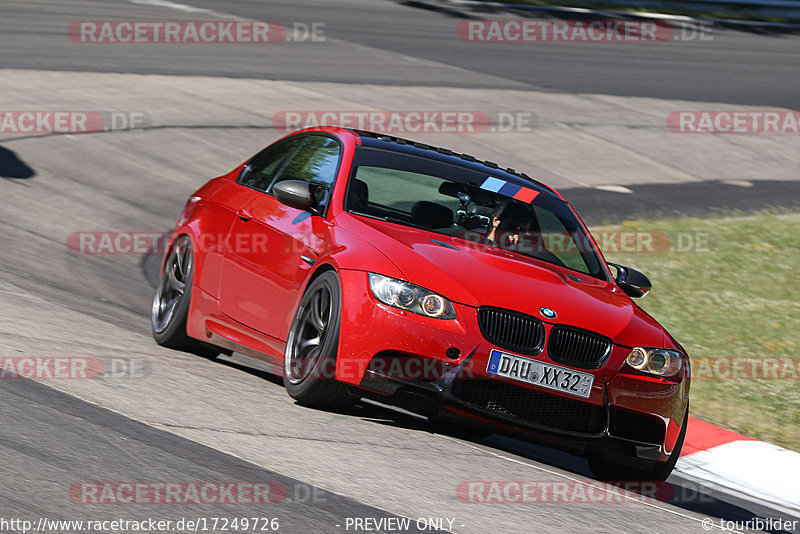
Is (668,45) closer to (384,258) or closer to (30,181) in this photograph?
(30,181)

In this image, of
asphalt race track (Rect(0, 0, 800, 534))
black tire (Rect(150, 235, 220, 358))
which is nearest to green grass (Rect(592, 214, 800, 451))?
asphalt race track (Rect(0, 0, 800, 534))

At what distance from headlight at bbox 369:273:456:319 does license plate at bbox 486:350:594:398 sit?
12.5 inches

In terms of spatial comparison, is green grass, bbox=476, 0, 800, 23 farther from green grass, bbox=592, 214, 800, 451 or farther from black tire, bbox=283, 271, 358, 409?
black tire, bbox=283, 271, 358, 409

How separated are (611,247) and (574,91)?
1006 centimetres

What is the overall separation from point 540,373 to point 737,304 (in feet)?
22.2

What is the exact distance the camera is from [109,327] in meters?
8.37

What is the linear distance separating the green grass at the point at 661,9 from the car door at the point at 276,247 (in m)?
24.5

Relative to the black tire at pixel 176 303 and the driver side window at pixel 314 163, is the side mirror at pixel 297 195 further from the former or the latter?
the black tire at pixel 176 303

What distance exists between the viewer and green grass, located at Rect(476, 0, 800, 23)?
31.7m

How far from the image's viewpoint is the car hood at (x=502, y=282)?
6.07 m

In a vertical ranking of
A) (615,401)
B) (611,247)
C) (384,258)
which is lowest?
(611,247)

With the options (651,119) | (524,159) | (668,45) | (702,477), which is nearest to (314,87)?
(524,159)

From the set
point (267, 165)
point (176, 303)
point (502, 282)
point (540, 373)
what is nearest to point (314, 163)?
point (267, 165)

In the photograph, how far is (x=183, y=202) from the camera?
13617 mm
